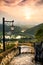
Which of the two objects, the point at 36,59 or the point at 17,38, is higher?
the point at 17,38

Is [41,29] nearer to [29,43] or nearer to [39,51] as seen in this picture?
[29,43]


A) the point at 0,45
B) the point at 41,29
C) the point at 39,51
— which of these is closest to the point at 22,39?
the point at 41,29

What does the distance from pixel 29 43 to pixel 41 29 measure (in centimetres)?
113

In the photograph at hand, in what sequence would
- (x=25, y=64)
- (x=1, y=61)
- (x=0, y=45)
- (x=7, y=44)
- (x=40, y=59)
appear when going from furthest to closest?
(x=7, y=44)
(x=0, y=45)
(x=40, y=59)
(x=25, y=64)
(x=1, y=61)

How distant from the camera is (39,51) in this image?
33.5 ft

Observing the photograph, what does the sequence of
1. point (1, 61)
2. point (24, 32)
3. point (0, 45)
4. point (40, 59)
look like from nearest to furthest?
point (1, 61) → point (40, 59) → point (0, 45) → point (24, 32)

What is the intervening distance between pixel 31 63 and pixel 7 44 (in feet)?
11.9

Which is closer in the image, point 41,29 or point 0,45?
point 0,45

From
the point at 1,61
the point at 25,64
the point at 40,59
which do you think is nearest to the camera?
the point at 1,61

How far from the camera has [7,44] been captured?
12.5m

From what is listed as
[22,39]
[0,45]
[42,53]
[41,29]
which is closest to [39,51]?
[42,53]

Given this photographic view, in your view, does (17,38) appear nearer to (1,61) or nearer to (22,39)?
(22,39)

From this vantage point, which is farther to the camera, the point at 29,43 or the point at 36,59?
the point at 29,43

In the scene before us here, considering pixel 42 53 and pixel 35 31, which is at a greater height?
pixel 35 31
